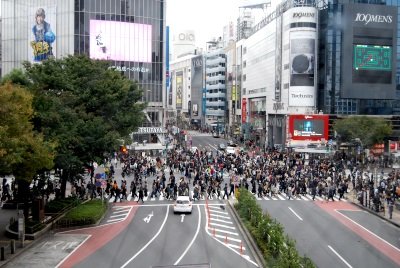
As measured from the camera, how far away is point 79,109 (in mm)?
33312

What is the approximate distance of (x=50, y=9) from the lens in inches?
3236

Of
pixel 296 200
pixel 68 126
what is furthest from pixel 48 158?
pixel 296 200

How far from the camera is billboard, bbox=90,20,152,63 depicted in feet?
262

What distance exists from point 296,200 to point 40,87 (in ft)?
65.4

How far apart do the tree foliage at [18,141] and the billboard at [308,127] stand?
5477 cm

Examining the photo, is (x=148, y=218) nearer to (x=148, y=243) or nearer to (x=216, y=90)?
(x=148, y=243)

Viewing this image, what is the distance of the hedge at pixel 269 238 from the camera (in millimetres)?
17516

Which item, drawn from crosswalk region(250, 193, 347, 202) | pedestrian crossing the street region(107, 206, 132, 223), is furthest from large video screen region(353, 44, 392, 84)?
pedestrian crossing the street region(107, 206, 132, 223)

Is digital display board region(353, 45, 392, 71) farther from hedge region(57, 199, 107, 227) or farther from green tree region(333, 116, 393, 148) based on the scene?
hedge region(57, 199, 107, 227)

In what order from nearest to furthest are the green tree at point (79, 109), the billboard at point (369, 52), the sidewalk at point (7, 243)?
the sidewalk at point (7, 243)
the green tree at point (79, 109)
the billboard at point (369, 52)

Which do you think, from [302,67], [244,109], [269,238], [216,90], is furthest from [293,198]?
[216,90]

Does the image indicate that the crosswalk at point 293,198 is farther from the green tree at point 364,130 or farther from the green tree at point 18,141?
the green tree at point 364,130

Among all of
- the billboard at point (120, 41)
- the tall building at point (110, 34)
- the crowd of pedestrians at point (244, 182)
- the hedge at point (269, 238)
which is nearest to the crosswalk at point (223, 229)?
the hedge at point (269, 238)

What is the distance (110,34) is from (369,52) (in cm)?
3887
